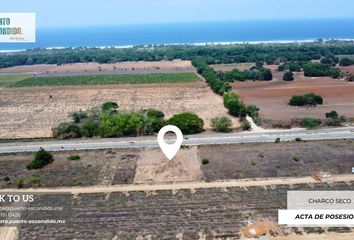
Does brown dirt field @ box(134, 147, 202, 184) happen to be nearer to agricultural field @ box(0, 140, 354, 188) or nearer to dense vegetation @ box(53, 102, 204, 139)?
agricultural field @ box(0, 140, 354, 188)

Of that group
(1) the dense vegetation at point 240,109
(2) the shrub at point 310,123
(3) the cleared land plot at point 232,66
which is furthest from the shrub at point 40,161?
(3) the cleared land plot at point 232,66

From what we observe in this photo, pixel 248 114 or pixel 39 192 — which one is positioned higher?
pixel 248 114

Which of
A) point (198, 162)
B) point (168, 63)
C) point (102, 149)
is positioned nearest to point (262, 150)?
point (198, 162)

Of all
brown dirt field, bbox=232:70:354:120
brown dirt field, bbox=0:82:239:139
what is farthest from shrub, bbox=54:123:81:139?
brown dirt field, bbox=232:70:354:120

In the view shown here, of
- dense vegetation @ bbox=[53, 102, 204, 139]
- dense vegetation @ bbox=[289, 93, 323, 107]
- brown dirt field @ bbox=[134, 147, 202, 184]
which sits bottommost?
brown dirt field @ bbox=[134, 147, 202, 184]

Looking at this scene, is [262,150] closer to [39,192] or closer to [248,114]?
[248,114]

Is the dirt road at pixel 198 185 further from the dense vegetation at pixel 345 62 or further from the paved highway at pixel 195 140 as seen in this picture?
the dense vegetation at pixel 345 62

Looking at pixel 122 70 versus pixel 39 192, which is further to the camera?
pixel 122 70

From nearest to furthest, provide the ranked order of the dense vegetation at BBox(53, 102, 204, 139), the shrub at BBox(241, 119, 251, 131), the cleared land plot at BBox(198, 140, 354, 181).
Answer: the cleared land plot at BBox(198, 140, 354, 181) < the dense vegetation at BBox(53, 102, 204, 139) < the shrub at BBox(241, 119, 251, 131)
